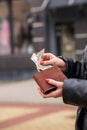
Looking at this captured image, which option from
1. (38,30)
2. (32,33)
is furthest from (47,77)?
(32,33)

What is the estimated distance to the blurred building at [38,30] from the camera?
19.5 m

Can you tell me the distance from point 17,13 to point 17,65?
7.20 ft

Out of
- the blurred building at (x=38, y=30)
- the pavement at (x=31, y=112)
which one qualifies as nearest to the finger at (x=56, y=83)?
the pavement at (x=31, y=112)

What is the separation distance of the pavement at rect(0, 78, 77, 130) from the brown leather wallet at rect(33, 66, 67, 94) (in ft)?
21.0

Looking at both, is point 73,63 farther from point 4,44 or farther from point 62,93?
point 4,44

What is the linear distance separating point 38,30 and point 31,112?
348 inches

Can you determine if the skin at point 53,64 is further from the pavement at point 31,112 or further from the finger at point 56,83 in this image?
the pavement at point 31,112

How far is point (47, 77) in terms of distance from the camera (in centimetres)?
265

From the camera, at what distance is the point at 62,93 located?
8.38ft

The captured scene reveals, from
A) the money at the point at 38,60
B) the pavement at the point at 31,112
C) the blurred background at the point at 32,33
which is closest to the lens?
the money at the point at 38,60

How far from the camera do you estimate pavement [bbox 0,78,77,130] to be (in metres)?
9.62

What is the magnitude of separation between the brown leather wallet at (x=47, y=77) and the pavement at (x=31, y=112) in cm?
641

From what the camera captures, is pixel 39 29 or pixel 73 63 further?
pixel 39 29

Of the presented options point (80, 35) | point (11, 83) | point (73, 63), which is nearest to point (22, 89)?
point (11, 83)
